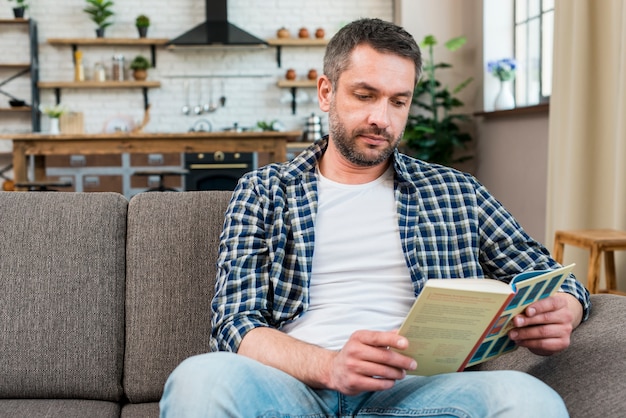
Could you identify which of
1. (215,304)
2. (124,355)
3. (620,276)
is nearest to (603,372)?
(215,304)

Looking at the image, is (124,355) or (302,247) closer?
(302,247)

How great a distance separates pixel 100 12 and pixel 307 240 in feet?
22.2

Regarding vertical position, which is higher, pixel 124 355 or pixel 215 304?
pixel 215 304

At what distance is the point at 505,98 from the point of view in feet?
20.2

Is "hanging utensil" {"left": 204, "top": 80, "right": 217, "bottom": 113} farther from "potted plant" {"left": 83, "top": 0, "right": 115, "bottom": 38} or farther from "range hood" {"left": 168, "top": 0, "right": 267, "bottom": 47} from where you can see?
"potted plant" {"left": 83, "top": 0, "right": 115, "bottom": 38}

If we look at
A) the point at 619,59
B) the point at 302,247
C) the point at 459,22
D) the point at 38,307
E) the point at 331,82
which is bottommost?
the point at 38,307

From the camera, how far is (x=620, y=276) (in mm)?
3582

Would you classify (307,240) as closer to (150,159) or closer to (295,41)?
(150,159)

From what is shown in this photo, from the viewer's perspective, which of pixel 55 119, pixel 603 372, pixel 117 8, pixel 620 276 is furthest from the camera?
pixel 117 8

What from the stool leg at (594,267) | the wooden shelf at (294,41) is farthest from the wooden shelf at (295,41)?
the stool leg at (594,267)

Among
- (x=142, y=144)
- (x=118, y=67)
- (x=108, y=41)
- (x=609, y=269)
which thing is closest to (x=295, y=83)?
(x=118, y=67)

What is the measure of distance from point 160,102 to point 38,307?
6.52 m

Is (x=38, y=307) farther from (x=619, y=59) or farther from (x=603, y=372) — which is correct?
(x=619, y=59)

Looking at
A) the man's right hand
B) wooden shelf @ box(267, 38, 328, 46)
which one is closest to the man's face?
the man's right hand
